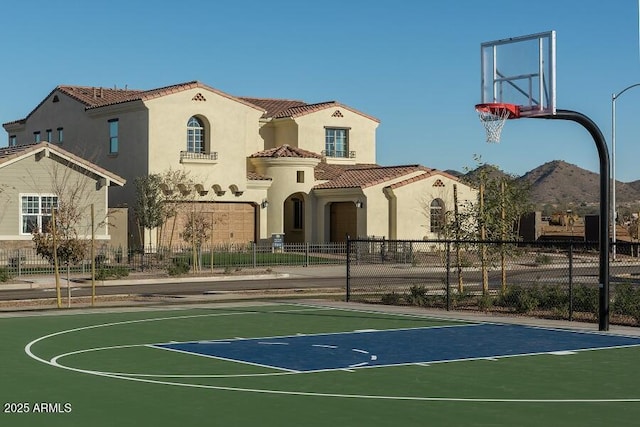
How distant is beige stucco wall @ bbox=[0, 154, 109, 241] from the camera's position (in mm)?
49844

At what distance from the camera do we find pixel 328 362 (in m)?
18.2

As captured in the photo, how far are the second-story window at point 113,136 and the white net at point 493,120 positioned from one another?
40.0 m

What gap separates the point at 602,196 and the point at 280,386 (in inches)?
400

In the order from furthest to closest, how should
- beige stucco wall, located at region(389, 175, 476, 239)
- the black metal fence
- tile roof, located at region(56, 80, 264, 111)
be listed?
beige stucco wall, located at region(389, 175, 476, 239)
tile roof, located at region(56, 80, 264, 111)
the black metal fence

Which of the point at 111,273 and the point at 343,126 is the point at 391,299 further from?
the point at 343,126

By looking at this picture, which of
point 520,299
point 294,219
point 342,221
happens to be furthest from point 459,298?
point 294,219

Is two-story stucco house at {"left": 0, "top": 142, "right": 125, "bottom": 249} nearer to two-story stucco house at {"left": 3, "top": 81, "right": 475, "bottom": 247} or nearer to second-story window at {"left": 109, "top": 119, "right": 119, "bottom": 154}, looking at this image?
two-story stucco house at {"left": 3, "top": 81, "right": 475, "bottom": 247}

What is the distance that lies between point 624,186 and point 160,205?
429 ft

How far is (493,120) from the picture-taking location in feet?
75.6

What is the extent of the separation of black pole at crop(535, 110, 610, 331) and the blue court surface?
74 cm

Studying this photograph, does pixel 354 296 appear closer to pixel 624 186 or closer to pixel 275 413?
pixel 275 413

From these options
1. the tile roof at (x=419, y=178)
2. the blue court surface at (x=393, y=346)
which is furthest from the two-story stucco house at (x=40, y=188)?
the blue court surface at (x=393, y=346)

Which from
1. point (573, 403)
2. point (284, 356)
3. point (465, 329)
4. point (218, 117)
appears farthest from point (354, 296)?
point (218, 117)

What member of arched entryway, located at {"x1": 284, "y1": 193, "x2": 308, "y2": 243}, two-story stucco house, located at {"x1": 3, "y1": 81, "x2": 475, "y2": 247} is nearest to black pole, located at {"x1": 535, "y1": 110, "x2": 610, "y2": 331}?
two-story stucco house, located at {"x1": 3, "y1": 81, "x2": 475, "y2": 247}
